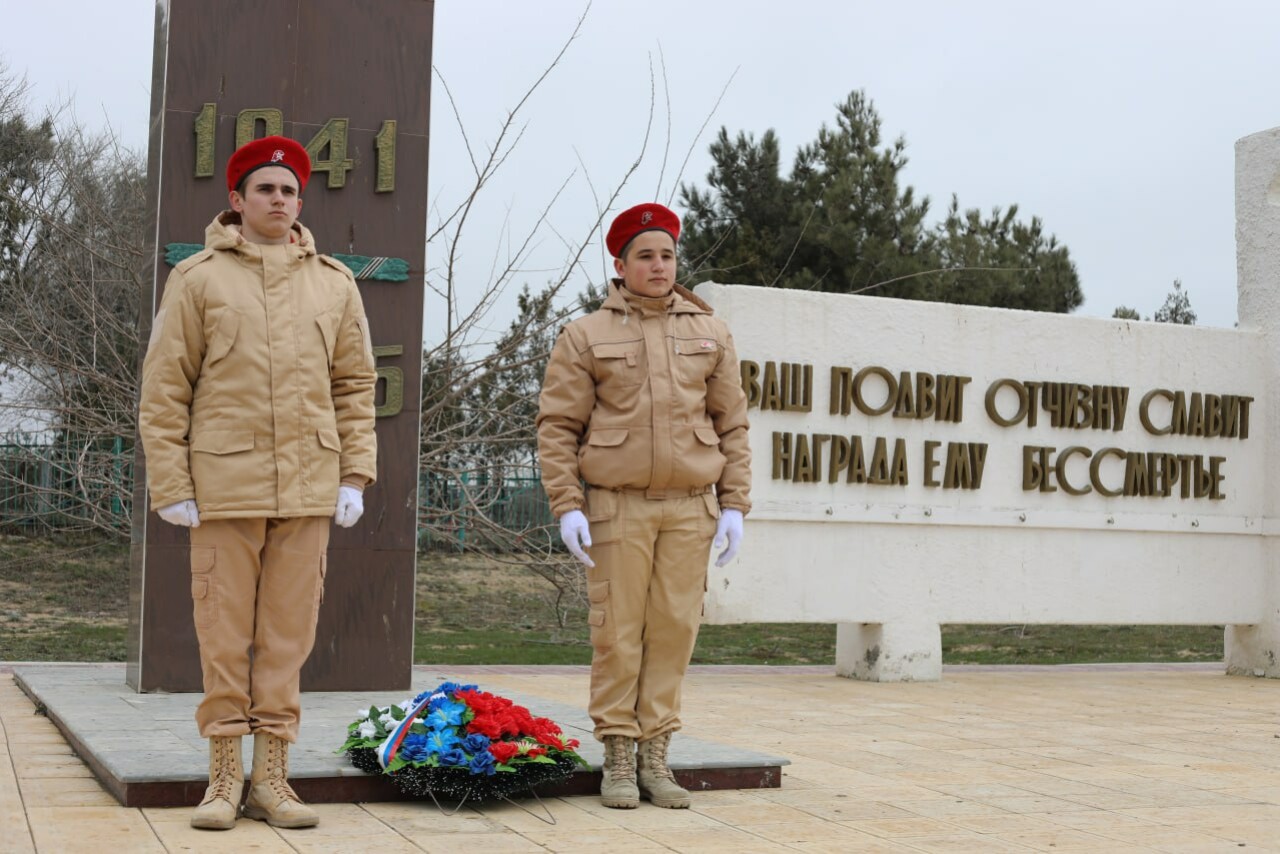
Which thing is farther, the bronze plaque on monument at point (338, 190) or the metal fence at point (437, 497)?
the metal fence at point (437, 497)

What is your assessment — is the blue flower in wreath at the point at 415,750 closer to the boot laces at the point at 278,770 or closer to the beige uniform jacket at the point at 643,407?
the boot laces at the point at 278,770

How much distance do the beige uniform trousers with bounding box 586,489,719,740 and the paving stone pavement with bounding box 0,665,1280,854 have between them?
13.5 inches

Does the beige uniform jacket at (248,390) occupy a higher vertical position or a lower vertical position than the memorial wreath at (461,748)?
higher

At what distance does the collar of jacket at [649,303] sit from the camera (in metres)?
5.18

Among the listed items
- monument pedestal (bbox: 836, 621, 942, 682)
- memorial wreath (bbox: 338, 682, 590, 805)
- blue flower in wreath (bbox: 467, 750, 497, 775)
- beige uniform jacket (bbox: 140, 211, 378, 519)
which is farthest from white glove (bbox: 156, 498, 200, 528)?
monument pedestal (bbox: 836, 621, 942, 682)

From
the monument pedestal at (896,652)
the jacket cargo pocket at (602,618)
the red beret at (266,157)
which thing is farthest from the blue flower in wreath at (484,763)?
the monument pedestal at (896,652)

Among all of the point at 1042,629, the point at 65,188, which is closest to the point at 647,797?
the point at 65,188

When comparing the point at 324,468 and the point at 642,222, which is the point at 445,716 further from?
the point at 642,222

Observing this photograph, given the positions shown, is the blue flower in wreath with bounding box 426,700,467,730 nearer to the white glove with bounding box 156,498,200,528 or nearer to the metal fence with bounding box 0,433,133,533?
the white glove with bounding box 156,498,200,528

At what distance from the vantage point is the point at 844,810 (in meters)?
5.00

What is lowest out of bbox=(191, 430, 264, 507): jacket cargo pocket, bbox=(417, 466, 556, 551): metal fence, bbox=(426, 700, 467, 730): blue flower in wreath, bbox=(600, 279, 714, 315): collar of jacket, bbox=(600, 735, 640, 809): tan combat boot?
bbox=(600, 735, 640, 809): tan combat boot

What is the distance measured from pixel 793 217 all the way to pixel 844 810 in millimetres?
19615

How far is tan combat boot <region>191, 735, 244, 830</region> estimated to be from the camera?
429 cm

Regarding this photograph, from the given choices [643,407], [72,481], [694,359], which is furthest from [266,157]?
[72,481]
